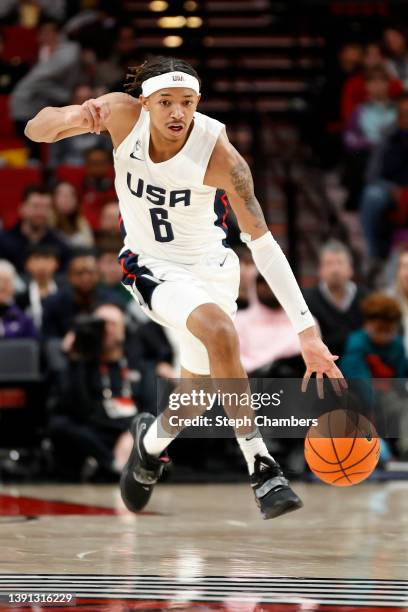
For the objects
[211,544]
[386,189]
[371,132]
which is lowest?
[211,544]

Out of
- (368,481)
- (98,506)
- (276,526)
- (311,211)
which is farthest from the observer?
(311,211)

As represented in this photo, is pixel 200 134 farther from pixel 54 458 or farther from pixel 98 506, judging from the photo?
pixel 54 458

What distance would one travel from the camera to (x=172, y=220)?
621 centimetres

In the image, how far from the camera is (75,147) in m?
13.6

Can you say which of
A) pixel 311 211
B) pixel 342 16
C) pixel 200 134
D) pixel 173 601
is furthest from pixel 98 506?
pixel 342 16

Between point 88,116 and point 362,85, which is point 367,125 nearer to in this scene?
point 362,85

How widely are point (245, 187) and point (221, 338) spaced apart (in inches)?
30.6

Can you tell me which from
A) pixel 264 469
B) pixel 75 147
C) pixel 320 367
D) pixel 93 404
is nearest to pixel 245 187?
pixel 320 367

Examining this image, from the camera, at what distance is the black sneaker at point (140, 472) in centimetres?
675

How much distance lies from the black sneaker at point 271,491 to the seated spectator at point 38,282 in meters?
5.10

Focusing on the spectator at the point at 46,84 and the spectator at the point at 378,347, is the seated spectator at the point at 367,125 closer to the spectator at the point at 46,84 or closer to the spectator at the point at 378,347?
the spectator at the point at 46,84

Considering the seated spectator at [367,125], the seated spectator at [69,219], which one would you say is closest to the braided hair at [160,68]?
the seated spectator at [69,219]

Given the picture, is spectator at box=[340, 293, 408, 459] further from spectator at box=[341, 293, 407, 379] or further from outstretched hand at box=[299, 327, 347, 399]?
outstretched hand at box=[299, 327, 347, 399]

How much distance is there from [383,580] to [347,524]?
2.10 meters
